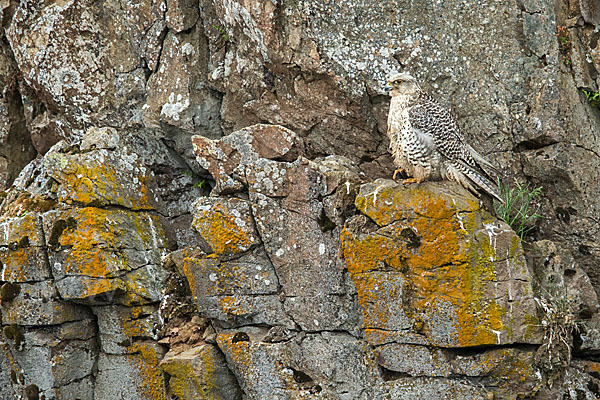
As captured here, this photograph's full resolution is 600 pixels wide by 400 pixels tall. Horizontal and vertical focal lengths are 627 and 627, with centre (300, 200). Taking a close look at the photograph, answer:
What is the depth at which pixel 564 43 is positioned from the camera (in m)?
9.00

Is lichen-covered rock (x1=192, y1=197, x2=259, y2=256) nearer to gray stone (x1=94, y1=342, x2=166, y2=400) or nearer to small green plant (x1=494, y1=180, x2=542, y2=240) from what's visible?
gray stone (x1=94, y1=342, x2=166, y2=400)

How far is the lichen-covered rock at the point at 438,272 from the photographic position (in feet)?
24.9

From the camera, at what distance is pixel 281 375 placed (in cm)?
862

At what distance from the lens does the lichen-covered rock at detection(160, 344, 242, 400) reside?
29.2ft

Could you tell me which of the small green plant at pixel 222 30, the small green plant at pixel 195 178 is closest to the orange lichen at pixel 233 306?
the small green plant at pixel 195 178

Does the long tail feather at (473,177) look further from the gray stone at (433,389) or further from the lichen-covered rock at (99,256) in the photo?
the lichen-covered rock at (99,256)

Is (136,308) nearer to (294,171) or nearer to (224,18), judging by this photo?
(294,171)

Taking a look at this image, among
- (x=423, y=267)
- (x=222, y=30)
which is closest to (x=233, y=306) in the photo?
(x=423, y=267)

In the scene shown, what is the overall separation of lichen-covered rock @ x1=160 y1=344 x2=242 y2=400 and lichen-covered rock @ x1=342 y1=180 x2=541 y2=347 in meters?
2.29

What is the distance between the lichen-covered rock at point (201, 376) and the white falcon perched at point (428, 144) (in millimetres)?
3742

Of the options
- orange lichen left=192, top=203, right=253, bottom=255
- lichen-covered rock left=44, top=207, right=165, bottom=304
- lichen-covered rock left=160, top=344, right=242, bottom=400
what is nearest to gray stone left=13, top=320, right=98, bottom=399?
Answer: lichen-covered rock left=44, top=207, right=165, bottom=304

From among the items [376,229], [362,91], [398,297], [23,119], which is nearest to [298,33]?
[362,91]

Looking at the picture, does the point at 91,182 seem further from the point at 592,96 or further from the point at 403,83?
the point at 592,96

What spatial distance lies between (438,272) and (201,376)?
12.1ft
